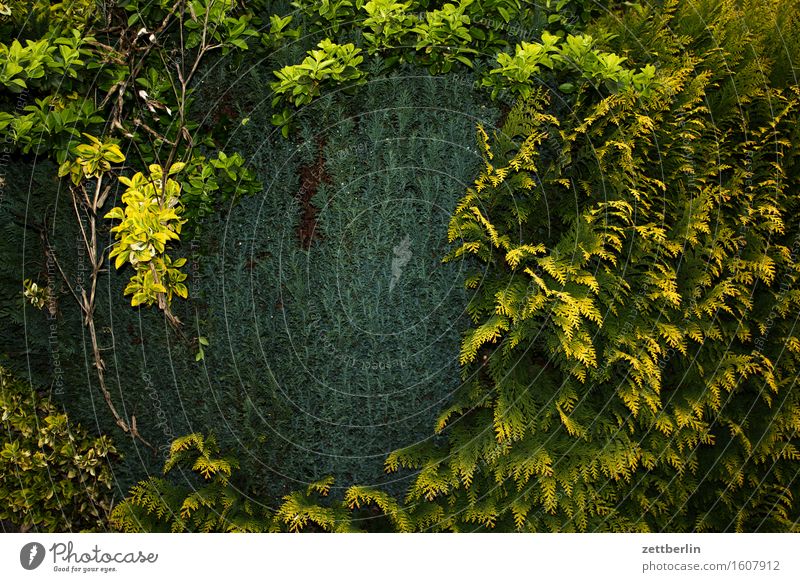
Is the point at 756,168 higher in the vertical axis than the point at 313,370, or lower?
higher

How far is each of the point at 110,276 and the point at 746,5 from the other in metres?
5.00

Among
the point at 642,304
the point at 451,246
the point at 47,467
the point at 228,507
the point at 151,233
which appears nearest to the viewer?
the point at 151,233

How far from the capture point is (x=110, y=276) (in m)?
5.01

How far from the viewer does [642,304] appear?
14.6 feet

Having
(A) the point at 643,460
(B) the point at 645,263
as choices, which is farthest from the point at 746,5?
(A) the point at 643,460

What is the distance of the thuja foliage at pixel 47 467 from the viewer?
200 inches

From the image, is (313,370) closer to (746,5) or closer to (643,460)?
(643,460)

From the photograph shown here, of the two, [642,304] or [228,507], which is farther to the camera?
[228,507]
